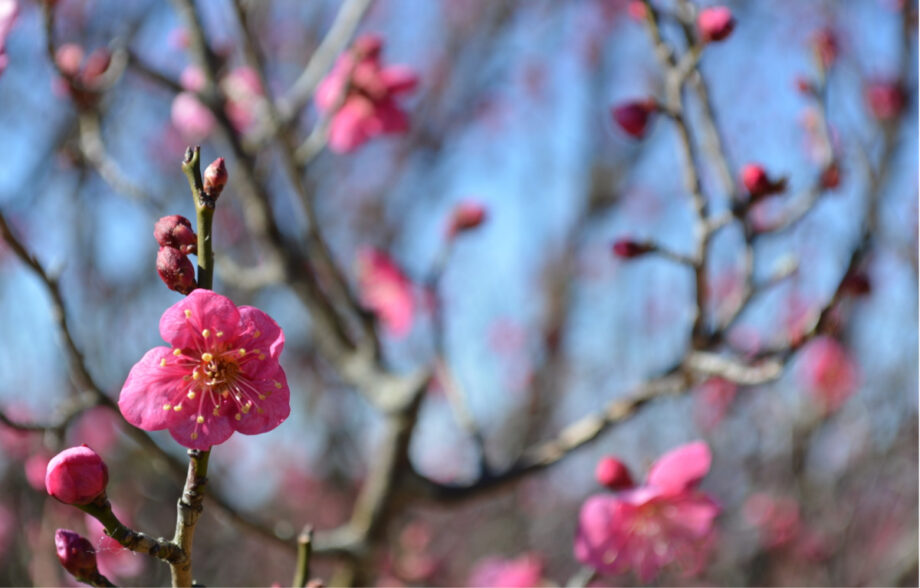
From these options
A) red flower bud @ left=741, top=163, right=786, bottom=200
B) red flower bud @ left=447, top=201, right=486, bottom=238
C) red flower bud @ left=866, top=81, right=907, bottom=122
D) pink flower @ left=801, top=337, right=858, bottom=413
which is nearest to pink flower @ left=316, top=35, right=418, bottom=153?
red flower bud @ left=447, top=201, right=486, bottom=238

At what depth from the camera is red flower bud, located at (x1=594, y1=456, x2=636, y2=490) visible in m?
1.71

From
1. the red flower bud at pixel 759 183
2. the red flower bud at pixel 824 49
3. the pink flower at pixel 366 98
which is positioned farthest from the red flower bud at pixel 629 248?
the pink flower at pixel 366 98

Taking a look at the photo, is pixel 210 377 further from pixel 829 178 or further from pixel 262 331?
pixel 829 178

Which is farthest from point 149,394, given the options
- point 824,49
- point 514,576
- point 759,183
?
point 824,49

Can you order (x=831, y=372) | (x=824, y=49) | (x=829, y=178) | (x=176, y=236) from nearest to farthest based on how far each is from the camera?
(x=176, y=236), (x=829, y=178), (x=824, y=49), (x=831, y=372)

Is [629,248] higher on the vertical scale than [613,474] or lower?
higher

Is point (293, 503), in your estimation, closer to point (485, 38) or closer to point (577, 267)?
point (577, 267)

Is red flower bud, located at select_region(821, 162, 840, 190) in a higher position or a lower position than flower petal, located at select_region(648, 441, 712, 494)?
higher

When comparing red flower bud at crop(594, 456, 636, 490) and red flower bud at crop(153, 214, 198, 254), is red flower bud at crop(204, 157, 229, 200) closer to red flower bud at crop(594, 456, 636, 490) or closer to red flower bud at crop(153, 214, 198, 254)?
red flower bud at crop(153, 214, 198, 254)

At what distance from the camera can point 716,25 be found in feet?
5.46

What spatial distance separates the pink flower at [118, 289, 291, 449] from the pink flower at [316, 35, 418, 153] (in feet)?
4.70

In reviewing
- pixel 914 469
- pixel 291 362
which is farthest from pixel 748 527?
pixel 291 362

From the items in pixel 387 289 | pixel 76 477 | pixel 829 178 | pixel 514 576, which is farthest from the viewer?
pixel 387 289

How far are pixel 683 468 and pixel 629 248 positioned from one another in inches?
20.9
